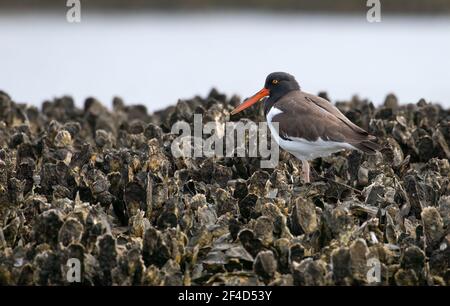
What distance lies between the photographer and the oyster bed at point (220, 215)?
233 inches

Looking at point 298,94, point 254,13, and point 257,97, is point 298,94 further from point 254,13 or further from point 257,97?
point 254,13

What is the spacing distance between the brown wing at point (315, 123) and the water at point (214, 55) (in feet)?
38.2

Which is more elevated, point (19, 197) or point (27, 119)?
point (27, 119)

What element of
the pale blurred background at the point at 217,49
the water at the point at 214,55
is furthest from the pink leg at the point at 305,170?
the pale blurred background at the point at 217,49

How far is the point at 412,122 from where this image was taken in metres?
10.0

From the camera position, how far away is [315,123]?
836cm

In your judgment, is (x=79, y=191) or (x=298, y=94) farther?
(x=298, y=94)

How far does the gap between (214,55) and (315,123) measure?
793 inches

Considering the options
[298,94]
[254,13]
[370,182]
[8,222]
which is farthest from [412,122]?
[254,13]

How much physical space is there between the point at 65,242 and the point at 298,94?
153 inches

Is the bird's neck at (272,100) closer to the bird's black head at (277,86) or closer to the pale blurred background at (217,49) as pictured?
the bird's black head at (277,86)

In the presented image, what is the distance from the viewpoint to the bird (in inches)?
314
